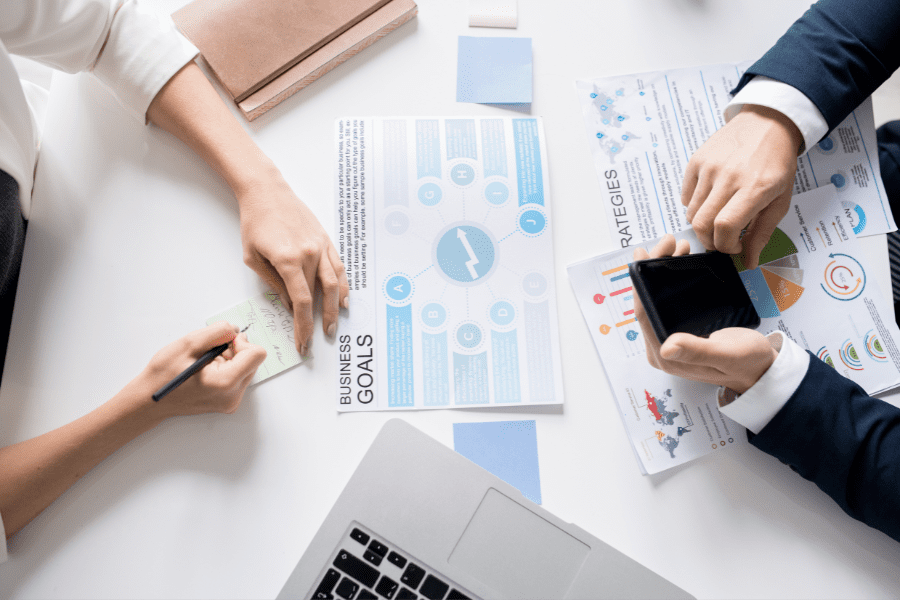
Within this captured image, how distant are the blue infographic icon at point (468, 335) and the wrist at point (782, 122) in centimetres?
41

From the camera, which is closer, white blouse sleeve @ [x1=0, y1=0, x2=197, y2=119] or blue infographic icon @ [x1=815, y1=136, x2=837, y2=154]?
white blouse sleeve @ [x1=0, y1=0, x2=197, y2=119]

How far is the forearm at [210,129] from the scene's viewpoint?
24.4 inches

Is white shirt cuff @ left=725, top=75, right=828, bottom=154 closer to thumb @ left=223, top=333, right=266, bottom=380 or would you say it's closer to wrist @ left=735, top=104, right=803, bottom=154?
wrist @ left=735, top=104, right=803, bottom=154

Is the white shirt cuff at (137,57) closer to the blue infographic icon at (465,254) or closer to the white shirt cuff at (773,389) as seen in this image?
the blue infographic icon at (465,254)

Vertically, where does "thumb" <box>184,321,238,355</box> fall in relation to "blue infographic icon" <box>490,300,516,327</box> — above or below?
below

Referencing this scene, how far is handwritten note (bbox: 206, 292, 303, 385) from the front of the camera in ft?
1.98

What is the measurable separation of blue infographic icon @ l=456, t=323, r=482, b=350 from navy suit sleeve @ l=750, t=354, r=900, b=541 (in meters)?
0.31

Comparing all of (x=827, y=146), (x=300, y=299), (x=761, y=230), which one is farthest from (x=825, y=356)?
(x=300, y=299)

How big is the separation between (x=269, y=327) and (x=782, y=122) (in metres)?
0.62

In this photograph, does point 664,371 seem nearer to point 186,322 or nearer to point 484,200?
point 484,200

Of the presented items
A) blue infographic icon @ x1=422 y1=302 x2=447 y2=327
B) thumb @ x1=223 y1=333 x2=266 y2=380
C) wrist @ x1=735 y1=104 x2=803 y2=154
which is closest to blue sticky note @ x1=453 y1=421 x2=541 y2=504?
blue infographic icon @ x1=422 y1=302 x2=447 y2=327

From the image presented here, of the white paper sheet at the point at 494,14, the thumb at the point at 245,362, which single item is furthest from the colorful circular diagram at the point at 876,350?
the thumb at the point at 245,362

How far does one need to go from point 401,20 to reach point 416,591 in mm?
644

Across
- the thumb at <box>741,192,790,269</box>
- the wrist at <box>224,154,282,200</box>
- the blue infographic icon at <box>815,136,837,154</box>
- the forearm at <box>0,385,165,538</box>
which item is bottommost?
the forearm at <box>0,385,165,538</box>
